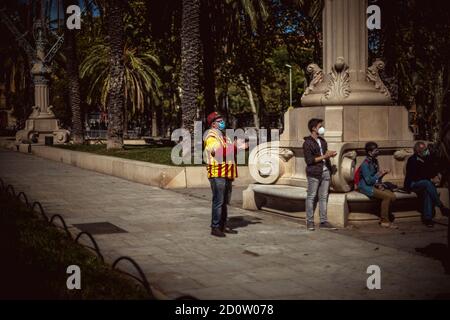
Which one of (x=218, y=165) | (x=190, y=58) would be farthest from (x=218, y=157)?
(x=190, y=58)

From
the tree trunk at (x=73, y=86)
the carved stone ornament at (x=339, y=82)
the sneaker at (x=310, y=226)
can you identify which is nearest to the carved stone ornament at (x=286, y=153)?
the carved stone ornament at (x=339, y=82)

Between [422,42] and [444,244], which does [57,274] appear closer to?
[444,244]

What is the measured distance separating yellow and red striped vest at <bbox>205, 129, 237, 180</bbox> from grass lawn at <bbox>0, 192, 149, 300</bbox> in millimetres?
2198

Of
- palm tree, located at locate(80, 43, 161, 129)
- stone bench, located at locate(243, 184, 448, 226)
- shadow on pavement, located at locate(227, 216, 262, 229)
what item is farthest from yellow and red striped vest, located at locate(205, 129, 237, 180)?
palm tree, located at locate(80, 43, 161, 129)

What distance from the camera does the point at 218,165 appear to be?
29.4 ft

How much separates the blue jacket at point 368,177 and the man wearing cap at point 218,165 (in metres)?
2.10

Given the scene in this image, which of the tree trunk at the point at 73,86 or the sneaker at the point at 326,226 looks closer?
the sneaker at the point at 326,226

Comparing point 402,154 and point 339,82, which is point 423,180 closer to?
point 402,154

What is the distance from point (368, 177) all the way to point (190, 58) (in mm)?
10853

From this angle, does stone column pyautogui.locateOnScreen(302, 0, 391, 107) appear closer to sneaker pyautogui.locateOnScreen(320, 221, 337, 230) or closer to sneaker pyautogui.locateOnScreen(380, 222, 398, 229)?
sneaker pyautogui.locateOnScreen(380, 222, 398, 229)

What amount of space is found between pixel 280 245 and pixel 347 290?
230 centimetres

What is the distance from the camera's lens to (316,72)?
37.7 ft

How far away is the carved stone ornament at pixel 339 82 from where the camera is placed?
10.8 meters

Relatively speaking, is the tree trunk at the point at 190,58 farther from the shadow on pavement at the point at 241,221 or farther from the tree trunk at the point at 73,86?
the tree trunk at the point at 73,86
